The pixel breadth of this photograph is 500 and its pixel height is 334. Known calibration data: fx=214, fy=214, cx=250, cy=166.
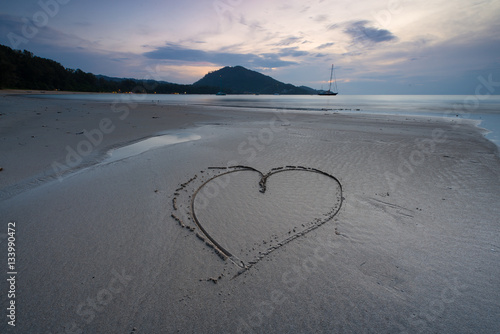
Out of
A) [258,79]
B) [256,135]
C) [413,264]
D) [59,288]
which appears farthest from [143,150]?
[258,79]

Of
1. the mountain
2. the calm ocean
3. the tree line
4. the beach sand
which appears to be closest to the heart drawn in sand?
the beach sand

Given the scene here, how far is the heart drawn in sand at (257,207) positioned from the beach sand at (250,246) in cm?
3

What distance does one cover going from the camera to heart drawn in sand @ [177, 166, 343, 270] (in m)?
2.86

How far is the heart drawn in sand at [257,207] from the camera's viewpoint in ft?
9.37

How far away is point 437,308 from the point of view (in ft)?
6.55

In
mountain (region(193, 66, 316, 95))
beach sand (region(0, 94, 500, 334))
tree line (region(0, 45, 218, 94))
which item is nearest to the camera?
beach sand (region(0, 94, 500, 334))

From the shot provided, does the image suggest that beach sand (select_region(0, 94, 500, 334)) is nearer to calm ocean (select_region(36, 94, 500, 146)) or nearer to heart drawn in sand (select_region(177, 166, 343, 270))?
heart drawn in sand (select_region(177, 166, 343, 270))

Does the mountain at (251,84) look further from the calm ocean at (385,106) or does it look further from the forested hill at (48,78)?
the calm ocean at (385,106)

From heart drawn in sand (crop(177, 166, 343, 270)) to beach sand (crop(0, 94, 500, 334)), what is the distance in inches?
1.0

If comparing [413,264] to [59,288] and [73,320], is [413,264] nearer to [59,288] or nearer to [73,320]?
[73,320]

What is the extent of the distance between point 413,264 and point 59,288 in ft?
12.5

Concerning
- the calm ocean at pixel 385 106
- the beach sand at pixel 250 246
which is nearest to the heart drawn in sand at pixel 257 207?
the beach sand at pixel 250 246

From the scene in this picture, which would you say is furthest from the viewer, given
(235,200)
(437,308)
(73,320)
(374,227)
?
(235,200)

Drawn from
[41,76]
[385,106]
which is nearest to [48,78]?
[41,76]
